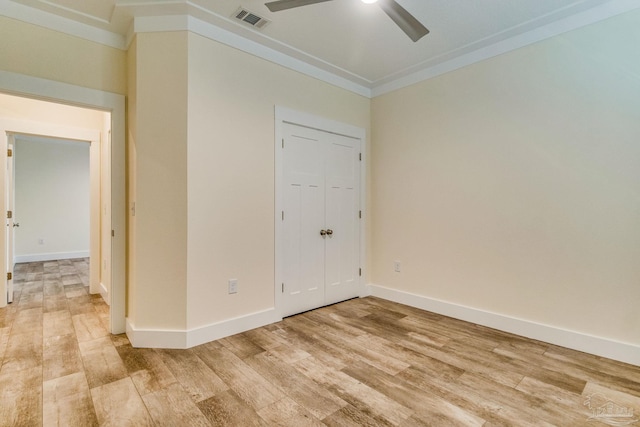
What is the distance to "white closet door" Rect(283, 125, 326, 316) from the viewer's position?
10.8 feet

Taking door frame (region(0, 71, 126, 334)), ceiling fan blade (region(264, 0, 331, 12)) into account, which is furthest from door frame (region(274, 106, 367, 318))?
door frame (region(0, 71, 126, 334))

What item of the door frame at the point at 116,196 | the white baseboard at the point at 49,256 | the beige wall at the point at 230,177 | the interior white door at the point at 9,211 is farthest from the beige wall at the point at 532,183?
the white baseboard at the point at 49,256

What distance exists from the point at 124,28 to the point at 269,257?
2.44m

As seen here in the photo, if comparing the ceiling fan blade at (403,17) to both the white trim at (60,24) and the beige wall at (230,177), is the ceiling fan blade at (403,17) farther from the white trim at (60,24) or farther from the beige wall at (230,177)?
the white trim at (60,24)

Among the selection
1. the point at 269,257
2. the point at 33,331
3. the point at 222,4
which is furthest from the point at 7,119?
the point at 269,257

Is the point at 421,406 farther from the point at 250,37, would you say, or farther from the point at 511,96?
the point at 250,37

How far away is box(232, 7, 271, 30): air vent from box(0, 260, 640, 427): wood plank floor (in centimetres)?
280

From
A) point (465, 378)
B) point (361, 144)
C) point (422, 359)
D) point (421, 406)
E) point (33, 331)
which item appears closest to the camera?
point (421, 406)

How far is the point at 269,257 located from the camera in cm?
310

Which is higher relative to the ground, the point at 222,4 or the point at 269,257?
the point at 222,4

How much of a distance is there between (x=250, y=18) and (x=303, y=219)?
1974 mm

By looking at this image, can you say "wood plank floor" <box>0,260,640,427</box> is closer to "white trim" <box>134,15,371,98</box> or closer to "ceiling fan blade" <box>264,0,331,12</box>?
"ceiling fan blade" <box>264,0,331,12</box>

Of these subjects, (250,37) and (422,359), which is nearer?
(422,359)

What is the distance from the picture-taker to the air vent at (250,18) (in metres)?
2.52
